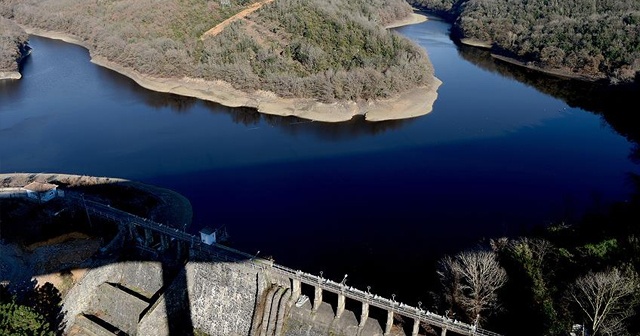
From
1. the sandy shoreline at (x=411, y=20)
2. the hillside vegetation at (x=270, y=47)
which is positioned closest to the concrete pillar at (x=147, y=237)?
the hillside vegetation at (x=270, y=47)

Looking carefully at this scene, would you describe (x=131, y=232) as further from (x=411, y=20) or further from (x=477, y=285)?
(x=411, y=20)

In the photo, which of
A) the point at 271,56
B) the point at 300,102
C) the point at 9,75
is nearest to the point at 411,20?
the point at 271,56

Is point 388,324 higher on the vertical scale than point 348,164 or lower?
higher

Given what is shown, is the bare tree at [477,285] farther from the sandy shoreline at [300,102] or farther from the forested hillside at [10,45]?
the forested hillside at [10,45]

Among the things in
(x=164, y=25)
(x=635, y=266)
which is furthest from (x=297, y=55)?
(x=635, y=266)

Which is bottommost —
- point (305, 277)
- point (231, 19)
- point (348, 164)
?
point (348, 164)

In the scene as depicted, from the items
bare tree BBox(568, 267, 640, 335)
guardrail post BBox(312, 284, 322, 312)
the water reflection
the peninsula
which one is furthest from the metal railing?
the water reflection

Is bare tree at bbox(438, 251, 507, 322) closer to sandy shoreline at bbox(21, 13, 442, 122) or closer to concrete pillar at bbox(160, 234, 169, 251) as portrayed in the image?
concrete pillar at bbox(160, 234, 169, 251)
